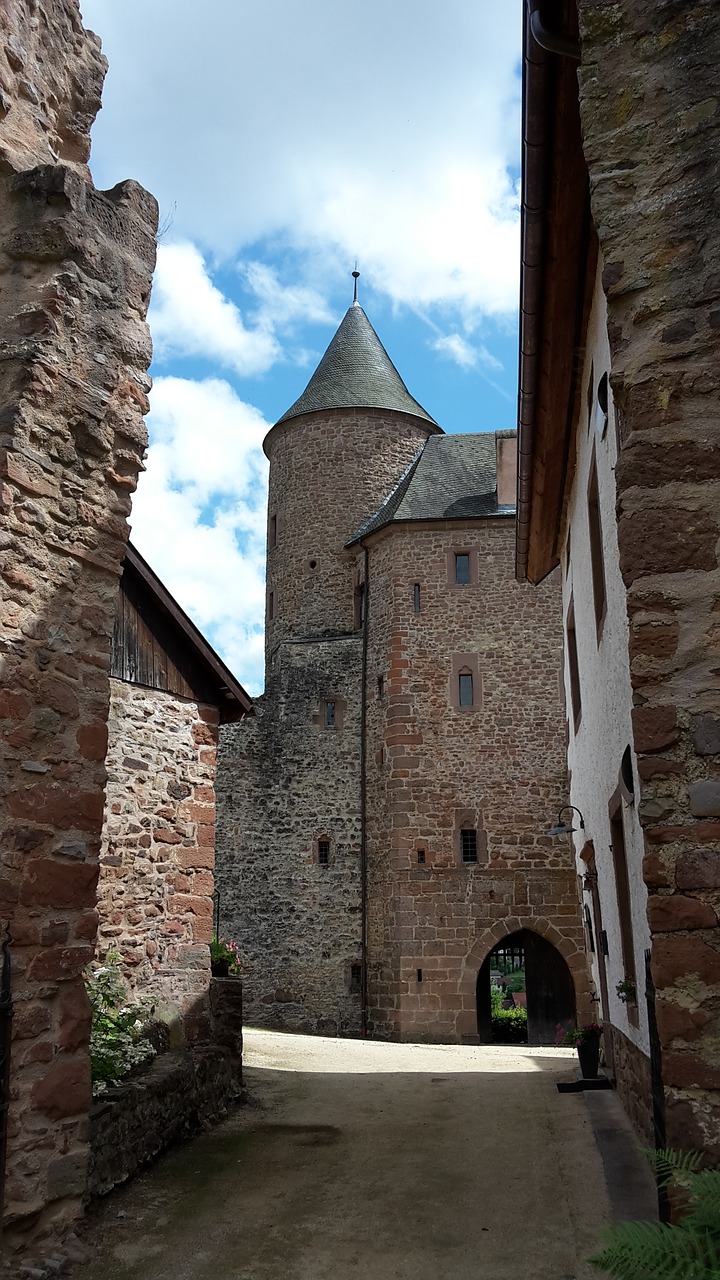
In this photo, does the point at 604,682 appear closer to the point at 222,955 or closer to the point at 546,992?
the point at 222,955

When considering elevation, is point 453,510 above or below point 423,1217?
above

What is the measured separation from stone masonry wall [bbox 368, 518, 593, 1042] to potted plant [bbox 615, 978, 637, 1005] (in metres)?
12.4

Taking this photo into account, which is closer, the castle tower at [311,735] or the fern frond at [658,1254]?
the fern frond at [658,1254]

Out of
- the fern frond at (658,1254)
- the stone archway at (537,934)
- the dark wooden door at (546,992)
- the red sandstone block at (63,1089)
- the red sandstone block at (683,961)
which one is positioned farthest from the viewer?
the dark wooden door at (546,992)

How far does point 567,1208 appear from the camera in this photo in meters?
5.54

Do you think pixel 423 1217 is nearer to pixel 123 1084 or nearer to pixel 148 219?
pixel 123 1084

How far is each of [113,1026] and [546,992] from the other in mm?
13579

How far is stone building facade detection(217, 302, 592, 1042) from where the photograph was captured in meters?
19.5

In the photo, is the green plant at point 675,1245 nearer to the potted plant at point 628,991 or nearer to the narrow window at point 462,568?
the potted plant at point 628,991

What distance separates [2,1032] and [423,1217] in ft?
8.63

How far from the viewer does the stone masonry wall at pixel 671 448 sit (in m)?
3.07

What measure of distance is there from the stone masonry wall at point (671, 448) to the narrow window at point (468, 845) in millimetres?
16956

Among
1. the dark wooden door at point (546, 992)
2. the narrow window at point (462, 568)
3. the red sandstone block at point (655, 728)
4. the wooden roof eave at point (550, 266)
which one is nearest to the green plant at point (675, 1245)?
the red sandstone block at point (655, 728)

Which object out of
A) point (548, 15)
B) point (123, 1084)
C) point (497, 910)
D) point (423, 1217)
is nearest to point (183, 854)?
point (123, 1084)
